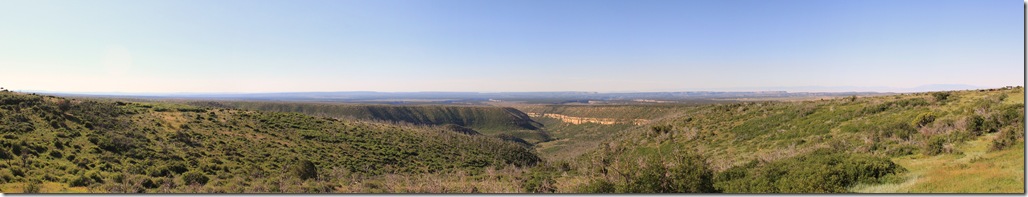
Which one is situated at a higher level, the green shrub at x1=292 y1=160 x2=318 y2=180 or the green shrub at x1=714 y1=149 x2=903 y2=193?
the green shrub at x1=714 y1=149 x2=903 y2=193

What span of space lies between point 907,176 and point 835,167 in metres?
1.66

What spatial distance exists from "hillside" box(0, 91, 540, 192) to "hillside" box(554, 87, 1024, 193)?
46.4ft

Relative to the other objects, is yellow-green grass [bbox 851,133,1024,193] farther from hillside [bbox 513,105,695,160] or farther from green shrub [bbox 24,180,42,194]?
hillside [bbox 513,105,695,160]

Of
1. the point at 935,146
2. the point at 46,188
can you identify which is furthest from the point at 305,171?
the point at 935,146

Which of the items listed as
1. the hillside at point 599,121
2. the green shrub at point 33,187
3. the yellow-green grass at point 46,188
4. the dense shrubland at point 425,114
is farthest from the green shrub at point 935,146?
the dense shrubland at point 425,114

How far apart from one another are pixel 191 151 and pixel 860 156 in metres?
37.2

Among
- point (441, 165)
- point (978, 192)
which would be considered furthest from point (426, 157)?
point (978, 192)

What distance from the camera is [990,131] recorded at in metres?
14.6

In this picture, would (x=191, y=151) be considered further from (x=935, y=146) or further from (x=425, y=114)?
(x=425, y=114)

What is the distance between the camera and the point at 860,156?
12.5 m

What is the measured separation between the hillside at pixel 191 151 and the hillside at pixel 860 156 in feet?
46.4

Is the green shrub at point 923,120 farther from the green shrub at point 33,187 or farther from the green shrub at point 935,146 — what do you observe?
the green shrub at point 33,187

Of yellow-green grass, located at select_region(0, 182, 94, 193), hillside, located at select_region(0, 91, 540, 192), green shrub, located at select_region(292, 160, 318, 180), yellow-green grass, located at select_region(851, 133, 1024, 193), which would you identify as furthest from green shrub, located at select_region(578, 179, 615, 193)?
yellow-green grass, located at select_region(0, 182, 94, 193)

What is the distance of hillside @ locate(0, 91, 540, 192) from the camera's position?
61.8ft
